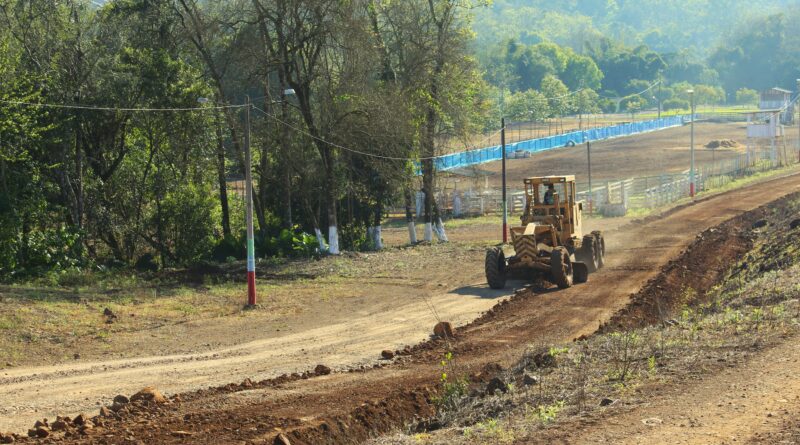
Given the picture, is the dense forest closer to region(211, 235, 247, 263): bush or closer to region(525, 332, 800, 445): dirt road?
region(211, 235, 247, 263): bush

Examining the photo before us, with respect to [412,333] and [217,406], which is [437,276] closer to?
[412,333]

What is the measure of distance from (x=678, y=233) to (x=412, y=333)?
20.6m

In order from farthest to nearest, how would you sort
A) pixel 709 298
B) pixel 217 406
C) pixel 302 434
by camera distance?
pixel 709 298 → pixel 217 406 → pixel 302 434

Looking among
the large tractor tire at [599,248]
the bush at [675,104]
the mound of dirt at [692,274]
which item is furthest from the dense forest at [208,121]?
the bush at [675,104]

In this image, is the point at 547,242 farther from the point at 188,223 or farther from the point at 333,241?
the point at 188,223

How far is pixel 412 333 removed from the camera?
2247cm

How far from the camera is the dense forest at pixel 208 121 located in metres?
33.2

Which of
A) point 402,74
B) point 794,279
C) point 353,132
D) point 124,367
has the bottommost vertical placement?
point 124,367

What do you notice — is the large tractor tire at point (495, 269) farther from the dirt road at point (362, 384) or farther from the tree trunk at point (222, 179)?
the tree trunk at point (222, 179)

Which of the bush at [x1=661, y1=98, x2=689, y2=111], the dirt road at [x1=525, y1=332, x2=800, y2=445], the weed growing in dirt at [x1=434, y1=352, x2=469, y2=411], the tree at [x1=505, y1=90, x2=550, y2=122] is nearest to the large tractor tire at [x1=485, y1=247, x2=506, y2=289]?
the weed growing in dirt at [x1=434, y1=352, x2=469, y2=411]

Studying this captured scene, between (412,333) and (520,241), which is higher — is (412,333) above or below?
below

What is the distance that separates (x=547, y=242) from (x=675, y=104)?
177531 millimetres

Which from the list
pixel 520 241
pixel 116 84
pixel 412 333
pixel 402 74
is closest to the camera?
pixel 412 333

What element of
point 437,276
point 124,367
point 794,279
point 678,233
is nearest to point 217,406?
point 124,367
